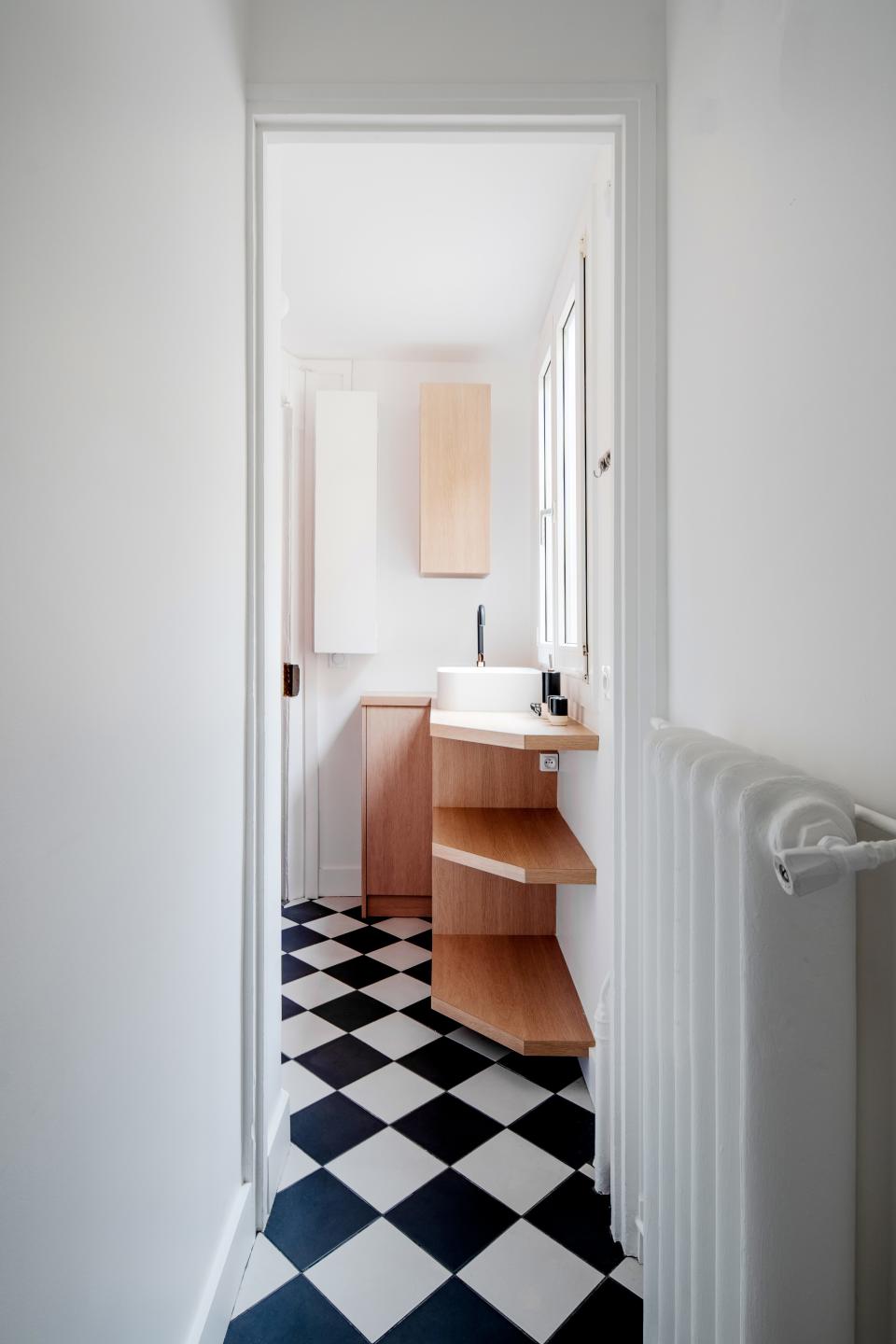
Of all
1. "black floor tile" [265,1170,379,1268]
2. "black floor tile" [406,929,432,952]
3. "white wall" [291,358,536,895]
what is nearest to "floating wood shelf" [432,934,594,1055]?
"black floor tile" [406,929,432,952]

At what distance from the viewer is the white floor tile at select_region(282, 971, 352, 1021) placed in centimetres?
240

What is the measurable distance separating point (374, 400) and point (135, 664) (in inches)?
102

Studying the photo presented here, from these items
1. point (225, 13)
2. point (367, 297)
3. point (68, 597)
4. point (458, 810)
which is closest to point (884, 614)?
point (68, 597)

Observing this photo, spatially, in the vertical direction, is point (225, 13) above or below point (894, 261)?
above

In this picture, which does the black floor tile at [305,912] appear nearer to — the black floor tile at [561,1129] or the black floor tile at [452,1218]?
the black floor tile at [561,1129]

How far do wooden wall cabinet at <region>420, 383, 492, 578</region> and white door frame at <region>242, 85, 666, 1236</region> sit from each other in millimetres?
1716

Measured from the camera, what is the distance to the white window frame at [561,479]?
7.03 feet

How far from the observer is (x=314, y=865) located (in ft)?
11.1

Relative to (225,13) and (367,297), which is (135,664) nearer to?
(225,13)

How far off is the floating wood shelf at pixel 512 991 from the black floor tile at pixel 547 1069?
118 mm

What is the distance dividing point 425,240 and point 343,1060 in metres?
2.48

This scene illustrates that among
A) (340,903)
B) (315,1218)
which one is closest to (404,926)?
(340,903)

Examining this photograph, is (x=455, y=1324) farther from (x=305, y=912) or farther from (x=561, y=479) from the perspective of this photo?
(x=561, y=479)

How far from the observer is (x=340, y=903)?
334 centimetres
